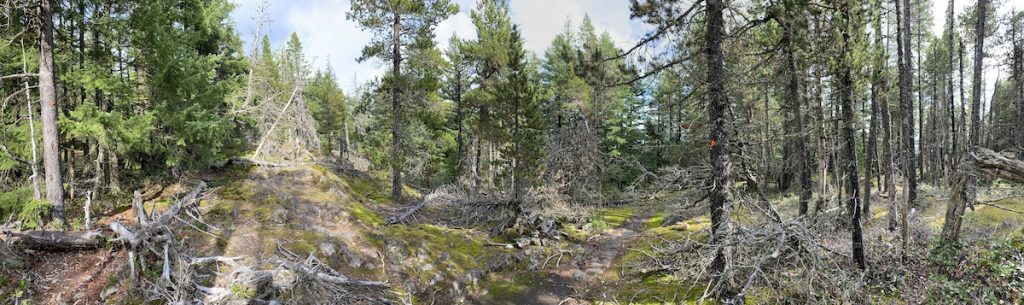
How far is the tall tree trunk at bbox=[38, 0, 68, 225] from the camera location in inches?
312

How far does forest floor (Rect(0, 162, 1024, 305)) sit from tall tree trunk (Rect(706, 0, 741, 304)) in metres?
0.45

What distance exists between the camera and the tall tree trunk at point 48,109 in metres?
7.93

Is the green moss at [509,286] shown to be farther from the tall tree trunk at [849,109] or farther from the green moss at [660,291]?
the tall tree trunk at [849,109]

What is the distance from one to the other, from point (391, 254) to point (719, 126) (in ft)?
22.8

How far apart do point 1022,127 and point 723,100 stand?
102ft

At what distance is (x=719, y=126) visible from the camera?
23.1 feet

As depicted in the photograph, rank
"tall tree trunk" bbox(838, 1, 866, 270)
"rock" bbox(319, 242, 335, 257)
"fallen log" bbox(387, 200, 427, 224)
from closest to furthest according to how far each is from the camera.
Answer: "tall tree trunk" bbox(838, 1, 866, 270) < "rock" bbox(319, 242, 335, 257) < "fallen log" bbox(387, 200, 427, 224)

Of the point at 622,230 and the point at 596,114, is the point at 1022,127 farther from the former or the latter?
the point at 622,230

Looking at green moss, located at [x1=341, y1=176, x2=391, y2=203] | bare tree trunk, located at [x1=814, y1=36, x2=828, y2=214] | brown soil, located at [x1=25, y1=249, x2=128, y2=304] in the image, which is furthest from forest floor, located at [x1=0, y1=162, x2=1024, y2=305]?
green moss, located at [x1=341, y1=176, x2=391, y2=203]

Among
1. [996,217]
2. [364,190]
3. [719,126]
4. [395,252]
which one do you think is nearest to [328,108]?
[364,190]

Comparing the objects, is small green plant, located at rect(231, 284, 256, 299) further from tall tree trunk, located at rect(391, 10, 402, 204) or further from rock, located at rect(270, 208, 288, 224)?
tall tree trunk, located at rect(391, 10, 402, 204)

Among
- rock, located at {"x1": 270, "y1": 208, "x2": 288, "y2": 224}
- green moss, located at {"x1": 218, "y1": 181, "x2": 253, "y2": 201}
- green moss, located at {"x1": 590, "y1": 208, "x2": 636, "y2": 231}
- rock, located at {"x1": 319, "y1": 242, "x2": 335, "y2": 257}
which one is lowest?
green moss, located at {"x1": 590, "y1": 208, "x2": 636, "y2": 231}

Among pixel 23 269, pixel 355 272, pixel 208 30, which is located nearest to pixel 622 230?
pixel 355 272

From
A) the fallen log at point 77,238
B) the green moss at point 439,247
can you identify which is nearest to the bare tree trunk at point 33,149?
the fallen log at point 77,238
